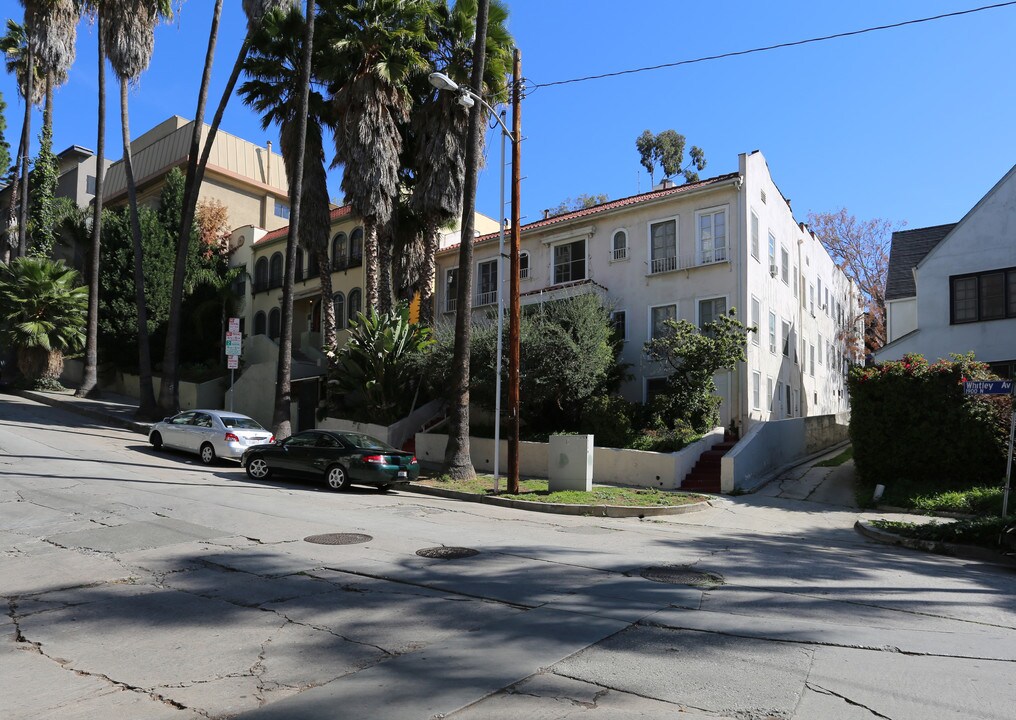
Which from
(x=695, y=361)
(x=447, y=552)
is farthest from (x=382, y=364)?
(x=447, y=552)

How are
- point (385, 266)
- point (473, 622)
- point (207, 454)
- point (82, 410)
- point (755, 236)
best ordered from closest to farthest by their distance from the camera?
point (473, 622)
point (207, 454)
point (755, 236)
point (385, 266)
point (82, 410)

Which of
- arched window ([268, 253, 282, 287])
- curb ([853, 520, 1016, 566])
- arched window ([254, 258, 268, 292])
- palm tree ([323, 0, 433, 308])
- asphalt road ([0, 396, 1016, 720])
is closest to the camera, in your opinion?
asphalt road ([0, 396, 1016, 720])

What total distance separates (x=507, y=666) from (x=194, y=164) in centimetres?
2830

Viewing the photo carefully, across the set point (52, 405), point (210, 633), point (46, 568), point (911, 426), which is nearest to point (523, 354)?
point (911, 426)

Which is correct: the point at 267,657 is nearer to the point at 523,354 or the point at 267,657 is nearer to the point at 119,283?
the point at 523,354

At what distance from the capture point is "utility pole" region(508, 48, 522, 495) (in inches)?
647

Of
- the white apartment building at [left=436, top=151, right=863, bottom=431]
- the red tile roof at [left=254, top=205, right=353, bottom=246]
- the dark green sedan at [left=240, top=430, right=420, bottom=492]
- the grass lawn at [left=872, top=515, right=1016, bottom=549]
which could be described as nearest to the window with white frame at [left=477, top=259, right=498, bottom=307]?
the white apartment building at [left=436, top=151, right=863, bottom=431]

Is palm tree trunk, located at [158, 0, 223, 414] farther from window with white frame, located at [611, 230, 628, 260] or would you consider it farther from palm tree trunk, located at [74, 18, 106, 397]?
window with white frame, located at [611, 230, 628, 260]

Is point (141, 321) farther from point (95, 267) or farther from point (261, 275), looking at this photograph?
point (261, 275)

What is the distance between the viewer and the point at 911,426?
16500 mm

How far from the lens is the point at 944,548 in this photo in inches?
455

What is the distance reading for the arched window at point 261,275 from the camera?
38.9 meters

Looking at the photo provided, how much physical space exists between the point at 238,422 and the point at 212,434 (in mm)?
759

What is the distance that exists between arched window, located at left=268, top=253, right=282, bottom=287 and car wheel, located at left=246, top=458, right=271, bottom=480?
22.4 meters
